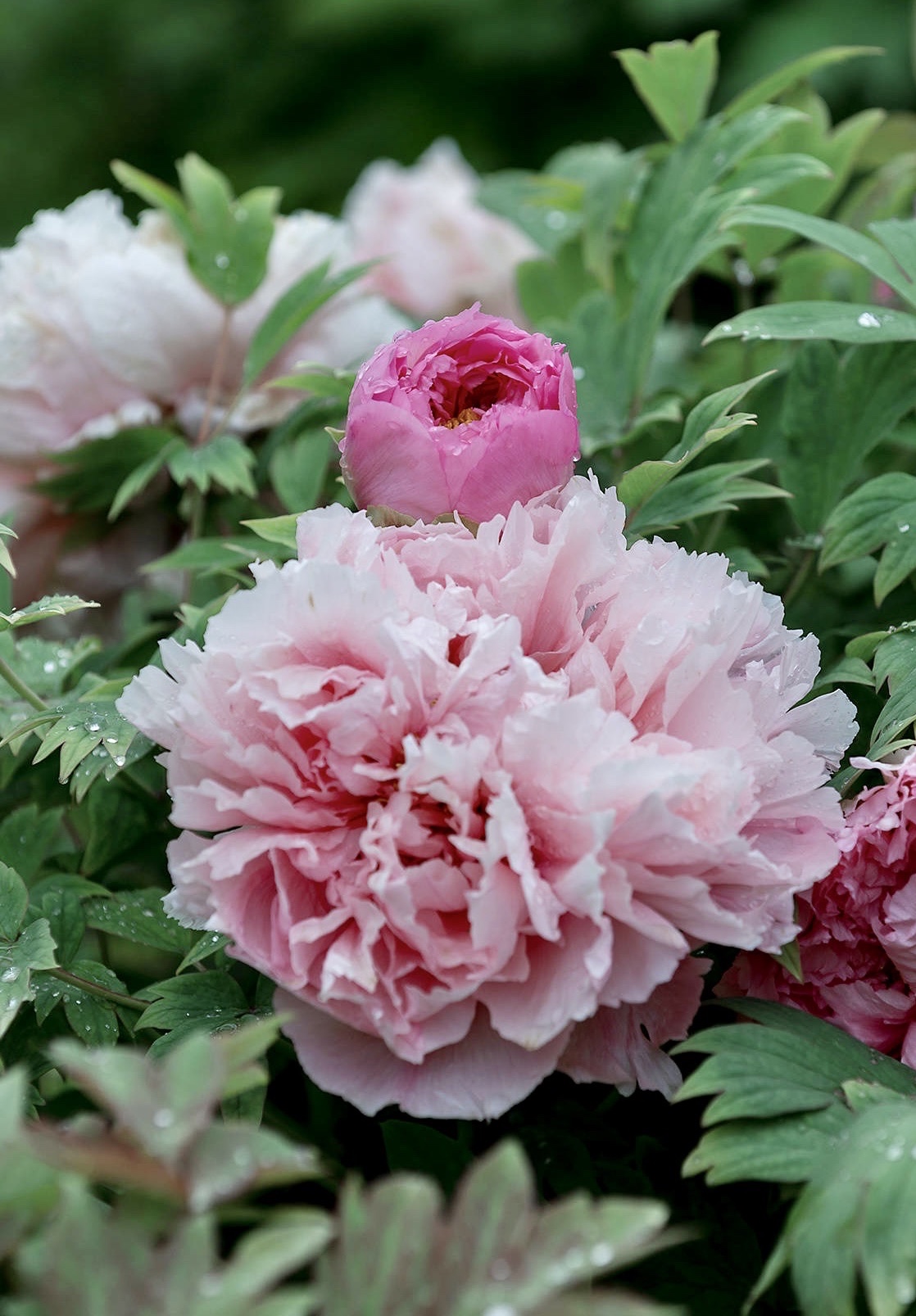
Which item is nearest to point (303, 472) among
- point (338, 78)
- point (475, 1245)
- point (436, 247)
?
point (475, 1245)

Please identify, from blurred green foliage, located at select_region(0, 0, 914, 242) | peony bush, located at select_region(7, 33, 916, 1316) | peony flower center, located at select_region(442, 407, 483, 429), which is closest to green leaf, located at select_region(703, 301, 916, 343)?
peony bush, located at select_region(7, 33, 916, 1316)

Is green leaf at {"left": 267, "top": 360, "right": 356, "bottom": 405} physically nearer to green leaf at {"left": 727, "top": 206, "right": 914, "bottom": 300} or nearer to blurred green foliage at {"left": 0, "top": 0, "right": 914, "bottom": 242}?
green leaf at {"left": 727, "top": 206, "right": 914, "bottom": 300}

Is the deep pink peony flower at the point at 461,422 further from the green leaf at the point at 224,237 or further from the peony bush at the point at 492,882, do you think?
the green leaf at the point at 224,237

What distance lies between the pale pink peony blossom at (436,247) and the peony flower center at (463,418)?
24.1 inches

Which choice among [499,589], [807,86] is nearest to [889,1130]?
[499,589]

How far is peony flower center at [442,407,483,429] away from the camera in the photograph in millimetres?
430

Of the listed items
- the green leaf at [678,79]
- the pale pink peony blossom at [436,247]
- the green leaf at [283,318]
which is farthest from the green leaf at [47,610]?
the pale pink peony blossom at [436,247]

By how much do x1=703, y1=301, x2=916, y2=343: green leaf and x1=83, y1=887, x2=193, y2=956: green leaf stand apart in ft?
0.92

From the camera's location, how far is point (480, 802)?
36 centimetres

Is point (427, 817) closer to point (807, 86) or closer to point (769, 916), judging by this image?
point (769, 916)

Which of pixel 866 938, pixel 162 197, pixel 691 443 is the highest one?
pixel 162 197

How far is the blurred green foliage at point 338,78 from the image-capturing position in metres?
2.23

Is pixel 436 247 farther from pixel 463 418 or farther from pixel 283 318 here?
Result: pixel 463 418

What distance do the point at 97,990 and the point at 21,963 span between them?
0.12ft
